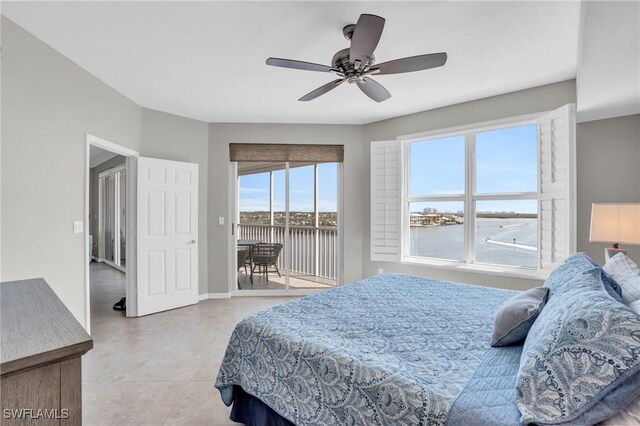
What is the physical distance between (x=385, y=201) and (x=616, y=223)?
2.44m

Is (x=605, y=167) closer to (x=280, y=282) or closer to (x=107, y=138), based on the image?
(x=280, y=282)

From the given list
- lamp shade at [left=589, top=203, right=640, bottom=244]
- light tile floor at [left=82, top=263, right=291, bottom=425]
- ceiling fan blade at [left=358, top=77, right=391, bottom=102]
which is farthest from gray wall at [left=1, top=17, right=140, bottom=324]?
lamp shade at [left=589, top=203, right=640, bottom=244]

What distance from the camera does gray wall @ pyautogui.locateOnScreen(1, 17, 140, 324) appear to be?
2111 millimetres

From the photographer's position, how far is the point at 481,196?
12.1 ft

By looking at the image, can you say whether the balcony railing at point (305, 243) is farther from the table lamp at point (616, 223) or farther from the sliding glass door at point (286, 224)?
the table lamp at point (616, 223)

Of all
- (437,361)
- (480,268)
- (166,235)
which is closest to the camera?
(437,361)

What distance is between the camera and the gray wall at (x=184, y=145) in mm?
3947

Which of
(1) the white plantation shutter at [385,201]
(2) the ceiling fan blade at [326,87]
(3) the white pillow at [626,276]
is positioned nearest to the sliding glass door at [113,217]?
(1) the white plantation shutter at [385,201]

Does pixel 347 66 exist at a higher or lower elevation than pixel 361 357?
higher

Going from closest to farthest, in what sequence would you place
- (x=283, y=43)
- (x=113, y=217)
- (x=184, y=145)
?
(x=283, y=43), (x=184, y=145), (x=113, y=217)

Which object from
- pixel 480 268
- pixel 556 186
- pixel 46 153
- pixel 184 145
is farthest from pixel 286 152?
pixel 556 186

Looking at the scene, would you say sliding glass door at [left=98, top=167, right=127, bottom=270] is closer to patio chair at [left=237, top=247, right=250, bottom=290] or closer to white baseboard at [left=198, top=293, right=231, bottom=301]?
white baseboard at [left=198, top=293, right=231, bottom=301]

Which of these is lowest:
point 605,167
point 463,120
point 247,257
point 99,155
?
point 247,257

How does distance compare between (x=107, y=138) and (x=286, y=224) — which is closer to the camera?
(x=107, y=138)
